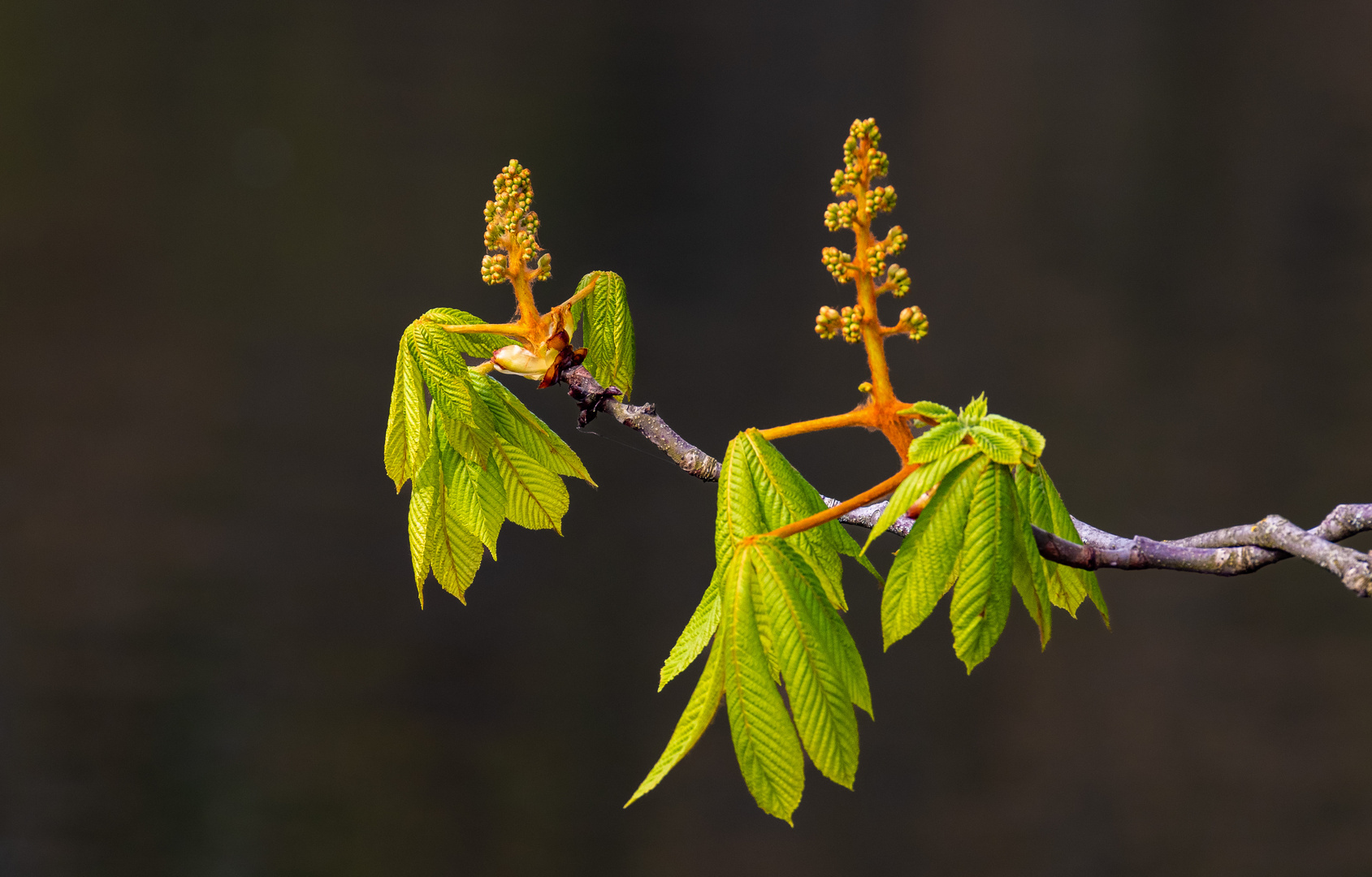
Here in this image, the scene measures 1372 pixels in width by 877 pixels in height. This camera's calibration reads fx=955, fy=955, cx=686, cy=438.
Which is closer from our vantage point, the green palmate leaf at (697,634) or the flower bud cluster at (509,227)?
the green palmate leaf at (697,634)

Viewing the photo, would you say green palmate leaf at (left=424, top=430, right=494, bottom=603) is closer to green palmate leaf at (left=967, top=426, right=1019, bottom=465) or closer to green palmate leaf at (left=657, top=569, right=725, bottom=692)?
green palmate leaf at (left=657, top=569, right=725, bottom=692)

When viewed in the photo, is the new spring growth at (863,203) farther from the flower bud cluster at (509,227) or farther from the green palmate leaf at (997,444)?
the flower bud cluster at (509,227)

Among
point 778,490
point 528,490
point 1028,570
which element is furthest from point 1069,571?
point 528,490

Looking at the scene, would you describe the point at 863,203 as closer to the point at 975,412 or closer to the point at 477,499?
the point at 975,412

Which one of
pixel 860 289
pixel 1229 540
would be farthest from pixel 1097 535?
pixel 860 289

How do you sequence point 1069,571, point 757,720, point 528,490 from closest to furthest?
point 757,720 → point 1069,571 → point 528,490

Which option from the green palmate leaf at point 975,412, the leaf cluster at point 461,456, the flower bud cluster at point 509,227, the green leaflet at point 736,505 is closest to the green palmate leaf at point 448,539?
the leaf cluster at point 461,456
